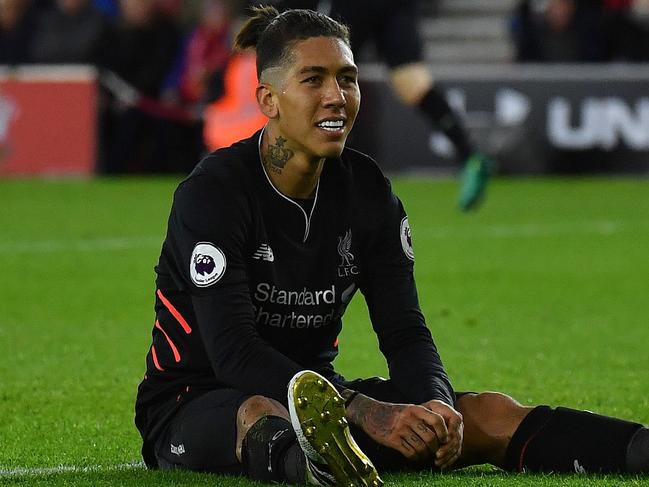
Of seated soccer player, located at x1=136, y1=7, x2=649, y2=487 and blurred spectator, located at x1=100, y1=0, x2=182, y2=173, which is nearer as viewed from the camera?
seated soccer player, located at x1=136, y1=7, x2=649, y2=487

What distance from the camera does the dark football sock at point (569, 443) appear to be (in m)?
4.38

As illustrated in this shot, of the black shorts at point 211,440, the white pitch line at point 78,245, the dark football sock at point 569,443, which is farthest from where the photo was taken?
the white pitch line at point 78,245

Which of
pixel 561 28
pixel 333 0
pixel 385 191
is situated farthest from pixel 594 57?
pixel 385 191

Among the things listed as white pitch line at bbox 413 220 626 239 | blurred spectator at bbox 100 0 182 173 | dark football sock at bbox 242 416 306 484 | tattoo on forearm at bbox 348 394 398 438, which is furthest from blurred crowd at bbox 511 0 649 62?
dark football sock at bbox 242 416 306 484

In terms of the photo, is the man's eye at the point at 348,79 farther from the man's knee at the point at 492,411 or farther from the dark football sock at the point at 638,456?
the dark football sock at the point at 638,456

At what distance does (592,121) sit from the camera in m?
16.7

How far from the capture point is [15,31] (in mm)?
18266

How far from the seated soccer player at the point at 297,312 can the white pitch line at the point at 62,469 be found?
0.30 feet

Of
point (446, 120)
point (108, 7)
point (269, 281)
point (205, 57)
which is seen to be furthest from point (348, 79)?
point (108, 7)

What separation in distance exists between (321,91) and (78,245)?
6.88m

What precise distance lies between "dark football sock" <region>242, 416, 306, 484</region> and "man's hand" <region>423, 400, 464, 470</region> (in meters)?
0.36

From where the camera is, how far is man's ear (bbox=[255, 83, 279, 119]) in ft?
14.7

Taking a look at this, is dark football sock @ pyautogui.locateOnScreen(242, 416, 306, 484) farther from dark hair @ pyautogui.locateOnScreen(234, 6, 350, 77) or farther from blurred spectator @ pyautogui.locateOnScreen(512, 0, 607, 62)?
blurred spectator @ pyautogui.locateOnScreen(512, 0, 607, 62)

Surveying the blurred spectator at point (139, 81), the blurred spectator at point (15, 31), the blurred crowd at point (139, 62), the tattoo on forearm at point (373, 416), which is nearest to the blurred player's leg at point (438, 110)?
the blurred crowd at point (139, 62)
